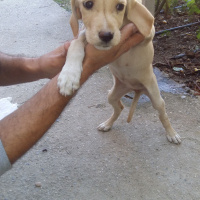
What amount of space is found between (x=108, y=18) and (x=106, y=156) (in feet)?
4.14

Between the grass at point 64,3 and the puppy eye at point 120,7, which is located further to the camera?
the grass at point 64,3

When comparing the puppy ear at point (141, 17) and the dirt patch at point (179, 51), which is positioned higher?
the puppy ear at point (141, 17)

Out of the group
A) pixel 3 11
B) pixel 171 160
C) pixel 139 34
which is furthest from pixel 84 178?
pixel 3 11

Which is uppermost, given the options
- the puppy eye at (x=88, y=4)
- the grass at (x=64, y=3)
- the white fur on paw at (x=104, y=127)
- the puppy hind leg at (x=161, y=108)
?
the puppy eye at (x=88, y=4)

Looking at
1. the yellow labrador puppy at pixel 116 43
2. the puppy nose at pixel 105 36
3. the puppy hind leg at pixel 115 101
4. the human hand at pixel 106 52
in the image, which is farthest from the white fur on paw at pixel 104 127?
the puppy nose at pixel 105 36

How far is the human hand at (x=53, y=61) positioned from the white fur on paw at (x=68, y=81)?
0.39 m

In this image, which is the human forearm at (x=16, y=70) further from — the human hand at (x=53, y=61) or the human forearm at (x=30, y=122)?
the human forearm at (x=30, y=122)

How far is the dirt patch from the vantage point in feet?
13.0

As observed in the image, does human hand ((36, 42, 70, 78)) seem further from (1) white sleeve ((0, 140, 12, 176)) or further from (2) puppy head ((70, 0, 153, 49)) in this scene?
(1) white sleeve ((0, 140, 12, 176))

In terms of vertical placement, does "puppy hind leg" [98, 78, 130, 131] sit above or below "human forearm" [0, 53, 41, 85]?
below

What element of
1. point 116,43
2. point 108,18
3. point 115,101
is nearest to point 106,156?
point 115,101

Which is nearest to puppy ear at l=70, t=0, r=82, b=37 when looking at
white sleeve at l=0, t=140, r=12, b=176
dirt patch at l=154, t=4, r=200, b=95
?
white sleeve at l=0, t=140, r=12, b=176

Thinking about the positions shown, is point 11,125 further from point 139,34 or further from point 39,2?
point 39,2

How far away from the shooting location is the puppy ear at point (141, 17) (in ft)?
7.52
